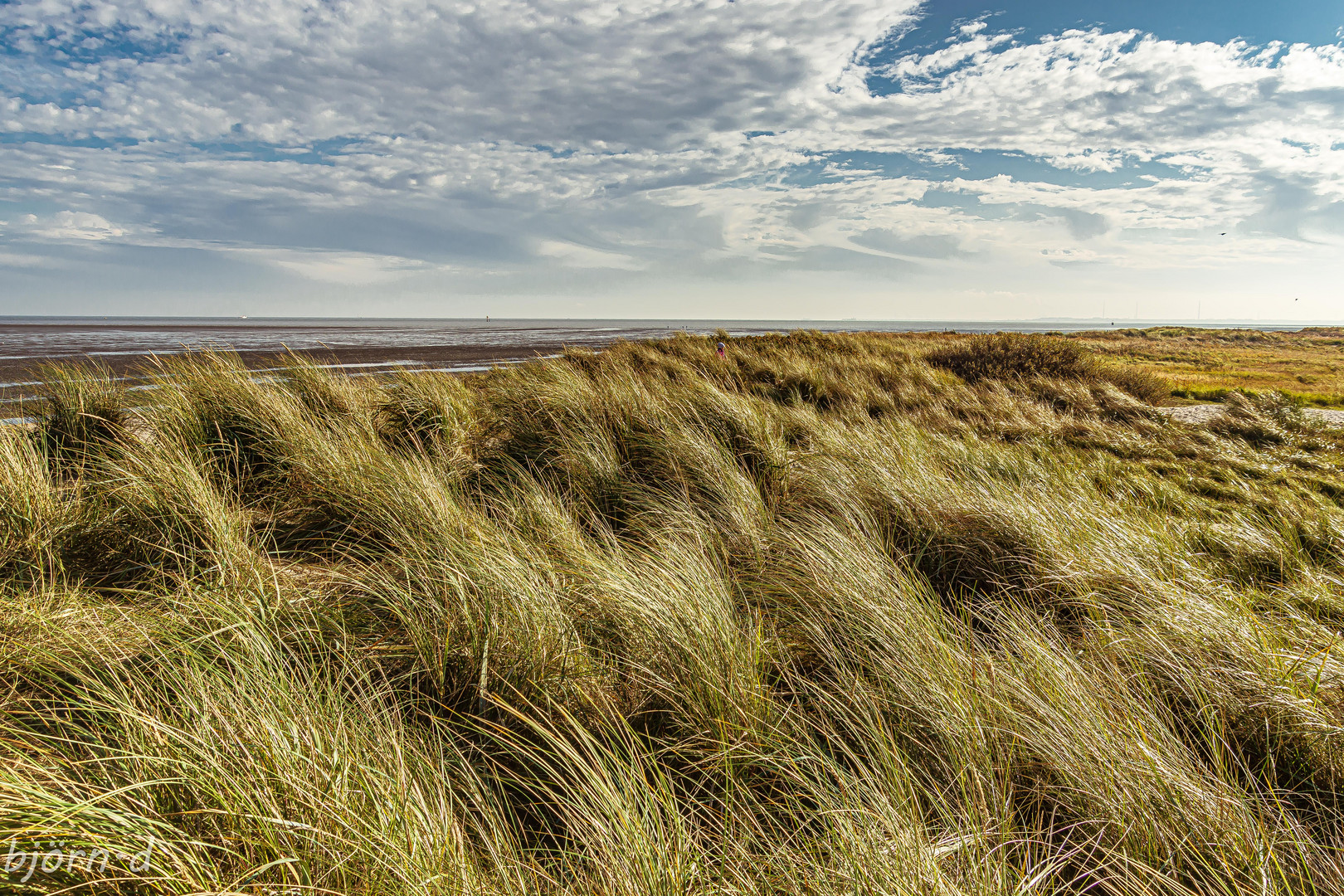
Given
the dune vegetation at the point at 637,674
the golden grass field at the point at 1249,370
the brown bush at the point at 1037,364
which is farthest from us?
the golden grass field at the point at 1249,370

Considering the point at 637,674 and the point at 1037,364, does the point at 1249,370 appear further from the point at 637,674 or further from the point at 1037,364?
the point at 637,674

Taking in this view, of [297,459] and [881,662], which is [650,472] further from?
[881,662]

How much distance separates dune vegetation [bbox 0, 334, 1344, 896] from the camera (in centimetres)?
131

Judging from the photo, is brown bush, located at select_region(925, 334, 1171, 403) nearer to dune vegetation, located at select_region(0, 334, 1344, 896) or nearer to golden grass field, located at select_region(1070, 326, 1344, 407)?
golden grass field, located at select_region(1070, 326, 1344, 407)

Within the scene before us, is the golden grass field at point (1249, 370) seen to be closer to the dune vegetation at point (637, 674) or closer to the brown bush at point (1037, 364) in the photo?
the brown bush at point (1037, 364)

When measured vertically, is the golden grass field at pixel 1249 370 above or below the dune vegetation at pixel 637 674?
above

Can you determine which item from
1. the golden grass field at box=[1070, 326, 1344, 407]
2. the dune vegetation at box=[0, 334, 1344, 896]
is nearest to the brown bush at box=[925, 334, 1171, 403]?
the golden grass field at box=[1070, 326, 1344, 407]

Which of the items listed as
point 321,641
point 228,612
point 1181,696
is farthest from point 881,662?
point 228,612

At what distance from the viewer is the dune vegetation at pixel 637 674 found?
131cm

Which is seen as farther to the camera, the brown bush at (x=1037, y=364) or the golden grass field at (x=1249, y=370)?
the golden grass field at (x=1249, y=370)

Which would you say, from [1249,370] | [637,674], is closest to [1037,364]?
[1249,370]

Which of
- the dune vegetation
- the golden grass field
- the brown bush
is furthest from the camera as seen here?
the golden grass field

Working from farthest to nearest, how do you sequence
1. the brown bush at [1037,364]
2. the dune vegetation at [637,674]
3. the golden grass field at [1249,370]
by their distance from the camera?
the golden grass field at [1249,370] < the brown bush at [1037,364] < the dune vegetation at [637,674]

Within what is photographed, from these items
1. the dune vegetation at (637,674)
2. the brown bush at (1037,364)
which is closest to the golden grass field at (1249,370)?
the brown bush at (1037,364)
